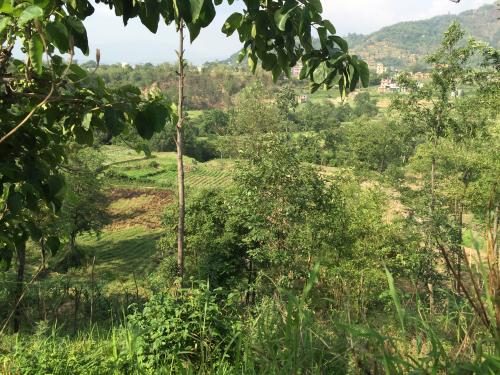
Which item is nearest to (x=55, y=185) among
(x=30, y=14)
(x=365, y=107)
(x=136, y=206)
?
(x=30, y=14)

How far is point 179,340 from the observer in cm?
406

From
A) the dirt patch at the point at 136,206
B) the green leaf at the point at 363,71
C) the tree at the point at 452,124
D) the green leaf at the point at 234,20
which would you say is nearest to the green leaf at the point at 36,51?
the green leaf at the point at 234,20

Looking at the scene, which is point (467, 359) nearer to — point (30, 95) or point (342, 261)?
point (30, 95)

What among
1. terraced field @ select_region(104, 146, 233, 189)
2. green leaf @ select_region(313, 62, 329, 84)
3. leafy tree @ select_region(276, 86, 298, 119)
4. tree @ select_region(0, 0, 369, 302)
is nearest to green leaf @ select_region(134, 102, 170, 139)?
tree @ select_region(0, 0, 369, 302)

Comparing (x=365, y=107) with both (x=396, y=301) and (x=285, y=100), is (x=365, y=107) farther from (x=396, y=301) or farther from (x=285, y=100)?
(x=396, y=301)

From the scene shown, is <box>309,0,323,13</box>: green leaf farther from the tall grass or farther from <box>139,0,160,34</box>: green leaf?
the tall grass

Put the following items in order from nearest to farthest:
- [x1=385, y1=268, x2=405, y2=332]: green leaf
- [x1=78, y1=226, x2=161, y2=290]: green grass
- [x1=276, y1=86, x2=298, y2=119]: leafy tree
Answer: [x1=385, y1=268, x2=405, y2=332]: green leaf, [x1=78, y1=226, x2=161, y2=290]: green grass, [x1=276, y1=86, x2=298, y2=119]: leafy tree

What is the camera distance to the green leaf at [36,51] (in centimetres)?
148

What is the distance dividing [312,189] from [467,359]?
619 inches

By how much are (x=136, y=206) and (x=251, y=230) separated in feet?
139

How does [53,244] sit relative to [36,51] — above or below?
below

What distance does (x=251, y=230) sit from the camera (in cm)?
1958

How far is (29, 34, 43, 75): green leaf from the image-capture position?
1.48 meters

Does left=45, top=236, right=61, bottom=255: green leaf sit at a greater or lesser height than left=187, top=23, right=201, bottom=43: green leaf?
lesser
